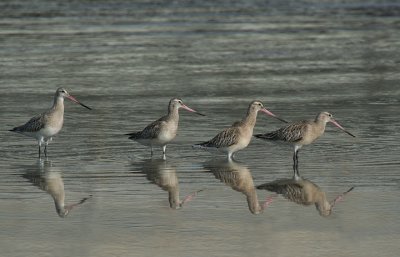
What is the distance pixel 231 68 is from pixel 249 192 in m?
15.1

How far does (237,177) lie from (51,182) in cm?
240

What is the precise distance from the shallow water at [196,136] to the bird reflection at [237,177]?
0.03 metres

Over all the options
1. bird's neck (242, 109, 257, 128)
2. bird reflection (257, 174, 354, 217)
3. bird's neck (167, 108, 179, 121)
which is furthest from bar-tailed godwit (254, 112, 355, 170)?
bird's neck (167, 108, 179, 121)

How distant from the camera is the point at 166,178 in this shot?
51.3 ft

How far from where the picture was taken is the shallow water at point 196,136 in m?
12.0

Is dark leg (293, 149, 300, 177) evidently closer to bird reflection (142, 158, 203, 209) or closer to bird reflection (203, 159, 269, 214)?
bird reflection (203, 159, 269, 214)

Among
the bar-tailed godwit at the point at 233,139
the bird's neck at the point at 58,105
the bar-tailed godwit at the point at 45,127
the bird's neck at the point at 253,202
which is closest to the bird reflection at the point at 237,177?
the bird's neck at the point at 253,202

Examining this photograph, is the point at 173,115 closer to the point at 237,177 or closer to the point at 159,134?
the point at 159,134

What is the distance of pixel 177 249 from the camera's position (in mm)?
11305

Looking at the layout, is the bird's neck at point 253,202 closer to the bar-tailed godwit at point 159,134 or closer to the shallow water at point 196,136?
the shallow water at point 196,136

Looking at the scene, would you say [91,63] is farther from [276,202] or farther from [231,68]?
[276,202]

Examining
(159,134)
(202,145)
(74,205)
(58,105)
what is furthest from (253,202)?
(58,105)

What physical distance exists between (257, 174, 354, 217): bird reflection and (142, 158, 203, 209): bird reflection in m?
1.03

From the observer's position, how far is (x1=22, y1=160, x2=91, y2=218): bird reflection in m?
13.5
